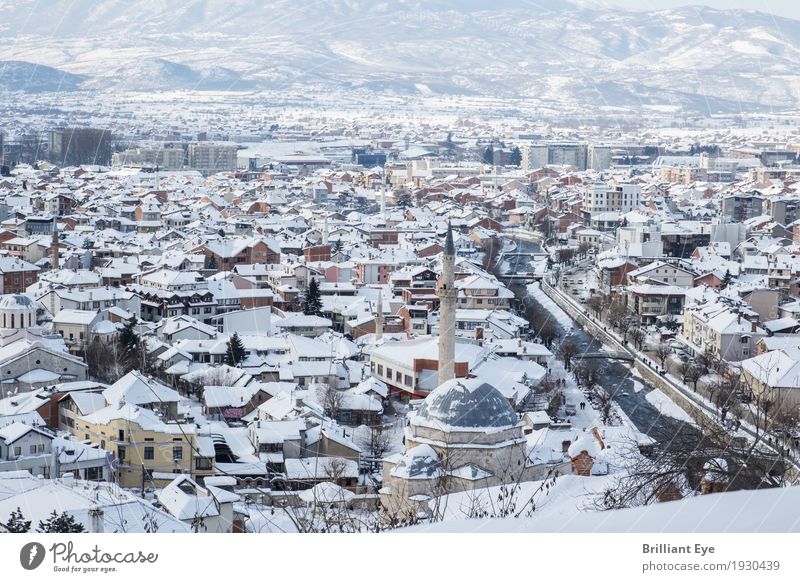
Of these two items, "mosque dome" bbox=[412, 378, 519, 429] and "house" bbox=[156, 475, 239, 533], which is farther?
"mosque dome" bbox=[412, 378, 519, 429]

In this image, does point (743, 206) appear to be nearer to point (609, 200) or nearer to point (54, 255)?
point (609, 200)

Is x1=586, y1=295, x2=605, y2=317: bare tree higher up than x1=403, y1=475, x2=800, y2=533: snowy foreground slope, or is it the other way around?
x1=403, y1=475, x2=800, y2=533: snowy foreground slope

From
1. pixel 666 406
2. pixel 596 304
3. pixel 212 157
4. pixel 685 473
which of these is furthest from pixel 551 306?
pixel 212 157

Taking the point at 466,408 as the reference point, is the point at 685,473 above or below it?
above

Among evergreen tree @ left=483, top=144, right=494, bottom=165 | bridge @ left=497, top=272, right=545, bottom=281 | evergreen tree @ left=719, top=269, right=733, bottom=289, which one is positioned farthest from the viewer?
evergreen tree @ left=483, top=144, right=494, bottom=165

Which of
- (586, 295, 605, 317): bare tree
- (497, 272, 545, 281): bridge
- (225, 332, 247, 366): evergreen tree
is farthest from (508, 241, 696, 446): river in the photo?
(497, 272, 545, 281): bridge

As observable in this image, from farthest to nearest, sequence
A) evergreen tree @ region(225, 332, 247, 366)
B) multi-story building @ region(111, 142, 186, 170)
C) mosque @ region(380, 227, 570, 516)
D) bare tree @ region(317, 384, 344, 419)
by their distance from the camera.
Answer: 1. multi-story building @ region(111, 142, 186, 170)
2. evergreen tree @ region(225, 332, 247, 366)
3. bare tree @ region(317, 384, 344, 419)
4. mosque @ region(380, 227, 570, 516)

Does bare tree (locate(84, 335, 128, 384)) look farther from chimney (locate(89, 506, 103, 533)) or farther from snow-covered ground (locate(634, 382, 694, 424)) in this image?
chimney (locate(89, 506, 103, 533))
